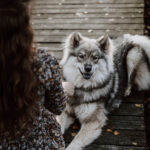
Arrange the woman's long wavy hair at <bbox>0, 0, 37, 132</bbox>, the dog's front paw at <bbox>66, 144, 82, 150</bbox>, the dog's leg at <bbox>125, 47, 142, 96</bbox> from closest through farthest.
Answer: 1. the woman's long wavy hair at <bbox>0, 0, 37, 132</bbox>
2. the dog's front paw at <bbox>66, 144, 82, 150</bbox>
3. the dog's leg at <bbox>125, 47, 142, 96</bbox>

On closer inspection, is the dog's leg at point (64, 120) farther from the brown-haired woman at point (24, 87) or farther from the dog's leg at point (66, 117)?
the brown-haired woman at point (24, 87)

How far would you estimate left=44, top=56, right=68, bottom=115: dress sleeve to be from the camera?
108 cm

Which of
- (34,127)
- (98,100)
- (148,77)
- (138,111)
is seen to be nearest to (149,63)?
(148,77)

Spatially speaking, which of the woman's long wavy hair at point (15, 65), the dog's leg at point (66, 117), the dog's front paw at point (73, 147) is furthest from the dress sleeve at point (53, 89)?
the dog's leg at point (66, 117)

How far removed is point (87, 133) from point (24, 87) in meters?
1.45

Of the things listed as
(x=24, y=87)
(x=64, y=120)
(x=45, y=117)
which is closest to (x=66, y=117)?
(x=64, y=120)

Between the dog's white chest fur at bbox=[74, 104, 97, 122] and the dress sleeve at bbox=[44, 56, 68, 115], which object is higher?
the dress sleeve at bbox=[44, 56, 68, 115]

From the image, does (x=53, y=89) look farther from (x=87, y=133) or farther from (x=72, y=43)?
(x=72, y=43)

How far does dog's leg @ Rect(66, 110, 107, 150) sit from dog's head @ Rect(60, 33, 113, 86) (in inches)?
21.7

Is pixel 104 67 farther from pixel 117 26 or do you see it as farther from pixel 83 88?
pixel 117 26

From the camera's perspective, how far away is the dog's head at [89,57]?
238cm

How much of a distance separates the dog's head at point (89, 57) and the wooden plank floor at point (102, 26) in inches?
24.8

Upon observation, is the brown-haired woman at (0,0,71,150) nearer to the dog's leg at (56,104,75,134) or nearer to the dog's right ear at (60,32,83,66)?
the dog's leg at (56,104,75,134)

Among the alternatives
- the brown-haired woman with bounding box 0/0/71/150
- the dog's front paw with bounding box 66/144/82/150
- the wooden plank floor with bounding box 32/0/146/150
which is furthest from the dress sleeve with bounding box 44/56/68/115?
the wooden plank floor with bounding box 32/0/146/150
